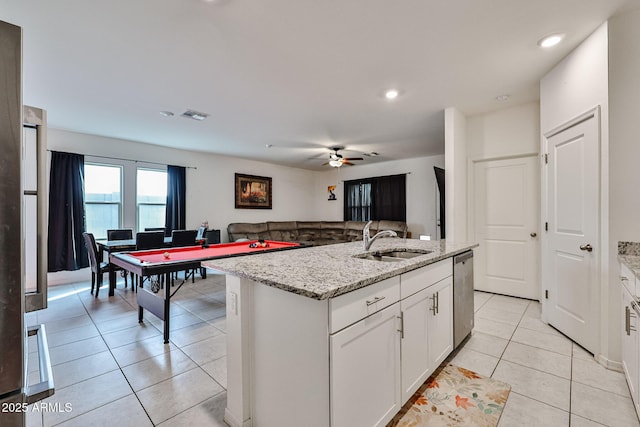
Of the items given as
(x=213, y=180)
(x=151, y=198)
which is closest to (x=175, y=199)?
(x=151, y=198)

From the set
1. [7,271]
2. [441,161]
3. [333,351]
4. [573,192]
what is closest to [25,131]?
[7,271]

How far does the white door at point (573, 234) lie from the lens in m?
2.27

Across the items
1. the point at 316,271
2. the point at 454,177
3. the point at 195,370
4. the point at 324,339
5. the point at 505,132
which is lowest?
the point at 195,370

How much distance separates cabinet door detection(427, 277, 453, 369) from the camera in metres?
1.93

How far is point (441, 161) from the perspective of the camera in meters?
6.48

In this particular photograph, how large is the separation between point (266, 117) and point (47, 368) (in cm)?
368

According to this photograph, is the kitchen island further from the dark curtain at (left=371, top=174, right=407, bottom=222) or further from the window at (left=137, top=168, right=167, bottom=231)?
the dark curtain at (left=371, top=174, right=407, bottom=222)

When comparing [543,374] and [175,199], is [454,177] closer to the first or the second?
[543,374]

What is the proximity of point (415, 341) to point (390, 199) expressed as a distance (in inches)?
229

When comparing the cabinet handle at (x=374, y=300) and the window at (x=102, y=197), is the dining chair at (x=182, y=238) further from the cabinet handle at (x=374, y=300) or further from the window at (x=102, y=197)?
the cabinet handle at (x=374, y=300)

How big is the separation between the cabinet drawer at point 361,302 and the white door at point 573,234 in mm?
1995

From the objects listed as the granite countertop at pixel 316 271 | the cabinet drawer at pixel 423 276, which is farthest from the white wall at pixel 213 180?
the cabinet drawer at pixel 423 276

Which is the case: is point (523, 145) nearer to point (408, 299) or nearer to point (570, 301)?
point (570, 301)

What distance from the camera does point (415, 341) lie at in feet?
5.65
